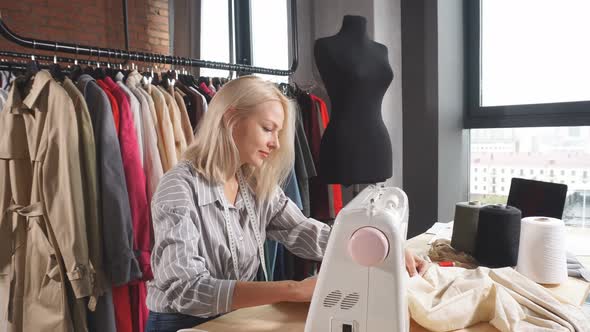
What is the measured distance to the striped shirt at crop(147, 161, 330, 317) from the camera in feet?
3.54

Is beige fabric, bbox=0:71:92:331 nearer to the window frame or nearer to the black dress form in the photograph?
the black dress form

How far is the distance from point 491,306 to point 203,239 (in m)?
0.74

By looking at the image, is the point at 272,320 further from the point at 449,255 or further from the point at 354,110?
the point at 354,110

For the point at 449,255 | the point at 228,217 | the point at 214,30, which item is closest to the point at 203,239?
the point at 228,217

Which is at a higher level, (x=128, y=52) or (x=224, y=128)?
(x=128, y=52)

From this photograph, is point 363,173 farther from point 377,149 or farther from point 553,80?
point 553,80

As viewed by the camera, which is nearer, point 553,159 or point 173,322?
point 173,322

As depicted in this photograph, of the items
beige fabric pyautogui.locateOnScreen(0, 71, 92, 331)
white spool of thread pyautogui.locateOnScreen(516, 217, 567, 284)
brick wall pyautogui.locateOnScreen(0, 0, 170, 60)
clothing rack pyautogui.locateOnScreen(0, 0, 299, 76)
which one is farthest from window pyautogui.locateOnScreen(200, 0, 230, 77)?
white spool of thread pyautogui.locateOnScreen(516, 217, 567, 284)

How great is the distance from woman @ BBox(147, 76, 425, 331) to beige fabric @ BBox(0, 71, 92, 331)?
1.65ft

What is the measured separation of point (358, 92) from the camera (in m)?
2.08

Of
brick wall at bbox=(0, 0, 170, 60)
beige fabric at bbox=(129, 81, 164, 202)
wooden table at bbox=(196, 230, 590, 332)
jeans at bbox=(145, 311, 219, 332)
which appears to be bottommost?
jeans at bbox=(145, 311, 219, 332)

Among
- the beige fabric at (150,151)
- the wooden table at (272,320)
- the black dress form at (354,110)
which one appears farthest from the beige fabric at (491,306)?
the beige fabric at (150,151)

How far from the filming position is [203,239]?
1.27 metres

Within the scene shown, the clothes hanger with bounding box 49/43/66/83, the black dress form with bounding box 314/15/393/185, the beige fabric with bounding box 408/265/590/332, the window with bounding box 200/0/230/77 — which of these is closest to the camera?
the beige fabric with bounding box 408/265/590/332
